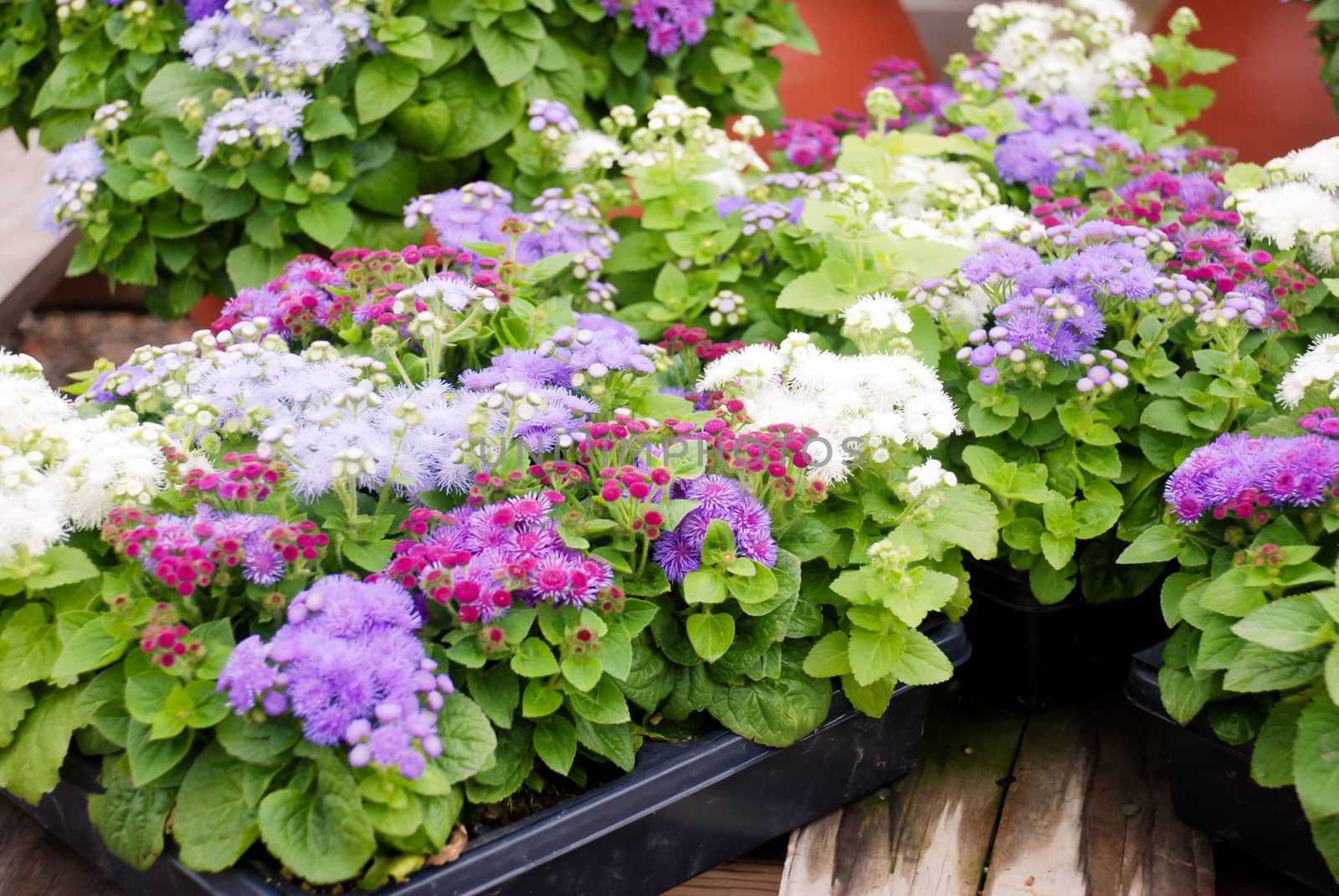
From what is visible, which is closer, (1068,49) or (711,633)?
(711,633)

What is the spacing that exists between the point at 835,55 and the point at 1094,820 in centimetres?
283

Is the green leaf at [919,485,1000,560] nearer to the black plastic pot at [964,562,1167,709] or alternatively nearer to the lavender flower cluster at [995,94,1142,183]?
the black plastic pot at [964,562,1167,709]

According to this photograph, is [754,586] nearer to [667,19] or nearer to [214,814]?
[214,814]

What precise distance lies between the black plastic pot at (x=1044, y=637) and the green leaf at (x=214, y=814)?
4.51 ft

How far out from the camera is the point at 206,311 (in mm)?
3678

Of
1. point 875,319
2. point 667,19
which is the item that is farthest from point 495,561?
point 667,19

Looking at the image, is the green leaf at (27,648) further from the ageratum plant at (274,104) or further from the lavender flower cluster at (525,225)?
the ageratum plant at (274,104)

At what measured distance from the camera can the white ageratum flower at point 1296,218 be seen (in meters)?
2.32

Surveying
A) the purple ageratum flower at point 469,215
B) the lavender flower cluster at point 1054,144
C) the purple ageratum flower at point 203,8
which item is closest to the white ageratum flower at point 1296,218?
the lavender flower cluster at point 1054,144

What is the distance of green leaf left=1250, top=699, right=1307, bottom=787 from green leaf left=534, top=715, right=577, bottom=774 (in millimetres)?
948

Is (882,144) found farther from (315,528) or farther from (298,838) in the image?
(298,838)

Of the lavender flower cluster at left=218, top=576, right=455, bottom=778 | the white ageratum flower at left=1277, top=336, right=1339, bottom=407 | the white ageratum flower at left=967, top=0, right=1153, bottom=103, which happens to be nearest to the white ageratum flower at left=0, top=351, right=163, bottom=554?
the lavender flower cluster at left=218, top=576, right=455, bottom=778

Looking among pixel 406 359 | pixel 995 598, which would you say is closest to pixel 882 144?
pixel 995 598

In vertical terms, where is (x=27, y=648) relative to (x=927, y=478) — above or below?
below
